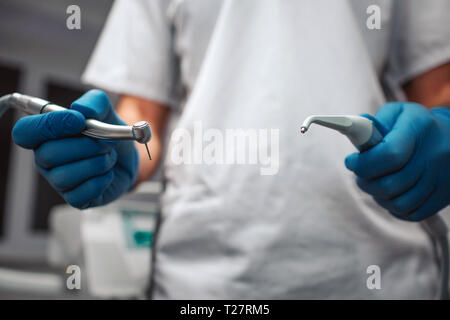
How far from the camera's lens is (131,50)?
0.43 meters

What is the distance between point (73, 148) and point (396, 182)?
23 centimetres

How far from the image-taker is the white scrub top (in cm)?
33

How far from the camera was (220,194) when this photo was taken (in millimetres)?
346

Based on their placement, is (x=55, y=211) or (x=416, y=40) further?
(x=55, y=211)

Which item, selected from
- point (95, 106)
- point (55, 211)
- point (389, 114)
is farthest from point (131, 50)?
point (55, 211)

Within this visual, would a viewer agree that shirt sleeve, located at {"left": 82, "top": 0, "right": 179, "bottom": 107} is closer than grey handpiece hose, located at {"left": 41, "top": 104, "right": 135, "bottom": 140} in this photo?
No

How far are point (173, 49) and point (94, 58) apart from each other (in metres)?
0.10

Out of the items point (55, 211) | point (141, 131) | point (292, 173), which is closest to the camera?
point (141, 131)

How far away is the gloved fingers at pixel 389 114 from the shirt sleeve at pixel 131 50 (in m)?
0.27

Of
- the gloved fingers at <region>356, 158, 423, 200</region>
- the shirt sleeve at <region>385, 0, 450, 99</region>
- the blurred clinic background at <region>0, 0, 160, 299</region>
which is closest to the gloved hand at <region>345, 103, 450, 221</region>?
the gloved fingers at <region>356, 158, 423, 200</region>

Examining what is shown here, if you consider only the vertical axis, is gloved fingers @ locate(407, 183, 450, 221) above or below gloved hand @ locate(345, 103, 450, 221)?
below

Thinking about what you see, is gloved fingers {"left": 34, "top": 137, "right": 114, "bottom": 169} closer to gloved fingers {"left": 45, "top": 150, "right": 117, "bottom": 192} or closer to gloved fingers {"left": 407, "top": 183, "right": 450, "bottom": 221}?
Answer: gloved fingers {"left": 45, "top": 150, "right": 117, "bottom": 192}

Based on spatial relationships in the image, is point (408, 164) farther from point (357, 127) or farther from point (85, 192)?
point (85, 192)

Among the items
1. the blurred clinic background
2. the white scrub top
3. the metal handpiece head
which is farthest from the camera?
the blurred clinic background
